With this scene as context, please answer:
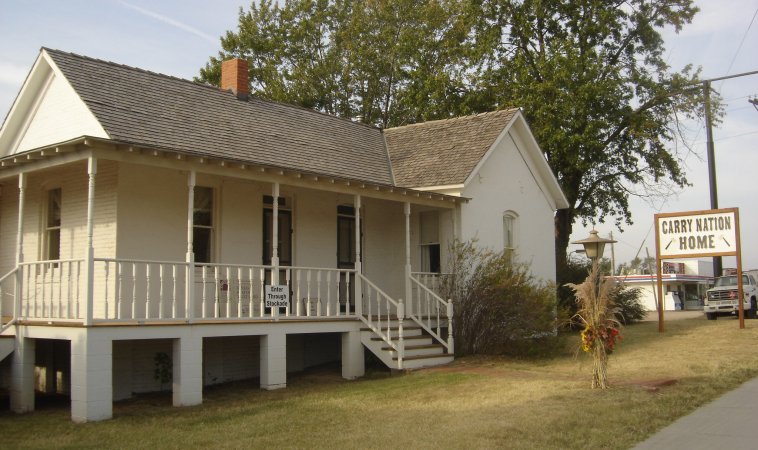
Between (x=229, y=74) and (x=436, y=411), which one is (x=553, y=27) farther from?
(x=436, y=411)

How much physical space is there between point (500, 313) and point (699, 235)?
23.2 feet

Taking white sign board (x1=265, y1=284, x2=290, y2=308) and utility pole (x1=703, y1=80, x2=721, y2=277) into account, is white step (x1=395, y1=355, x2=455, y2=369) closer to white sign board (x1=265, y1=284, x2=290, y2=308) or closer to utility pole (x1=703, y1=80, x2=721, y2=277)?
white sign board (x1=265, y1=284, x2=290, y2=308)

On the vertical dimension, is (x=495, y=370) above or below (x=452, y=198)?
below

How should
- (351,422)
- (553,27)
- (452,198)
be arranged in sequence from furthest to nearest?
(553,27)
(452,198)
(351,422)

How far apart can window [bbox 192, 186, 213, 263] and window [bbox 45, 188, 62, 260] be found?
2866mm

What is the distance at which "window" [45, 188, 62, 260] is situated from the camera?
1548 centimetres

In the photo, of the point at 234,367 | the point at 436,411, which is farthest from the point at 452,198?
the point at 436,411

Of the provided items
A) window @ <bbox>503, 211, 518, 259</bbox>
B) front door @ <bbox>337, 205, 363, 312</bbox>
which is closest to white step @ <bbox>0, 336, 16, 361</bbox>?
front door @ <bbox>337, 205, 363, 312</bbox>

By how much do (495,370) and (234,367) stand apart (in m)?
5.44

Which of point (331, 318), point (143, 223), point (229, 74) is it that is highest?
point (229, 74)

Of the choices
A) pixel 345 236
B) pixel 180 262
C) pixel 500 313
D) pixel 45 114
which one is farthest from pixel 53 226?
pixel 500 313

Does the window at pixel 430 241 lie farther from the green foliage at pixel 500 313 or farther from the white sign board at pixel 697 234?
the white sign board at pixel 697 234

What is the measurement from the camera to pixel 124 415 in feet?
38.0

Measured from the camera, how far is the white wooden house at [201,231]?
1245cm
